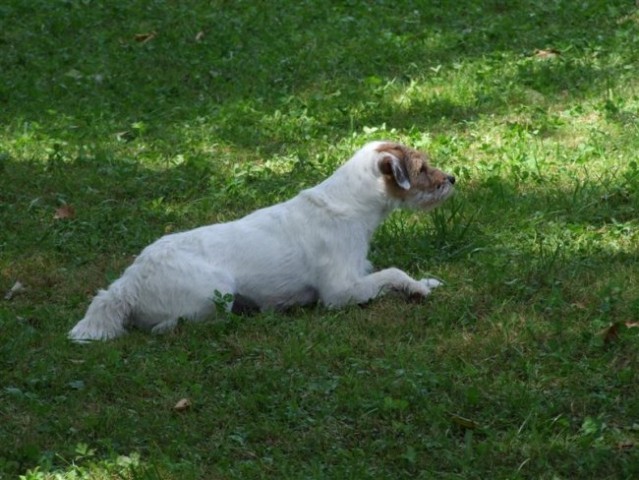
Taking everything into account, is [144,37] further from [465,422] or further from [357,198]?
[465,422]

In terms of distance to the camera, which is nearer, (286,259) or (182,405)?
(182,405)

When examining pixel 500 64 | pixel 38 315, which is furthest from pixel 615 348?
pixel 500 64

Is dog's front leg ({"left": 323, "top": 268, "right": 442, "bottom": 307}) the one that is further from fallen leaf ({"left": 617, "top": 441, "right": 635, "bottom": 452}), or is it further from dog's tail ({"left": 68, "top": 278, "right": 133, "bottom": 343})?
fallen leaf ({"left": 617, "top": 441, "right": 635, "bottom": 452})

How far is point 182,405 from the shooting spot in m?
6.20

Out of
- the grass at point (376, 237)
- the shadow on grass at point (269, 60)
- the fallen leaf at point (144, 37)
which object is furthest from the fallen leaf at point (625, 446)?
the fallen leaf at point (144, 37)

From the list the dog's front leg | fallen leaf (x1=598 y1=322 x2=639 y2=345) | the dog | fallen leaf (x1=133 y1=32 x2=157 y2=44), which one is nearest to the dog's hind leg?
the dog

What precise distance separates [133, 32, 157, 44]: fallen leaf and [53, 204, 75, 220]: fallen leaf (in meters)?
5.03

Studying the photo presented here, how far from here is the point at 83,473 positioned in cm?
547

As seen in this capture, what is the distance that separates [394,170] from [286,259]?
2.95 ft

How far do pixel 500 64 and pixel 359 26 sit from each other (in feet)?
7.97

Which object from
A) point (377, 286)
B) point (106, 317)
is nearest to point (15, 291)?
point (106, 317)

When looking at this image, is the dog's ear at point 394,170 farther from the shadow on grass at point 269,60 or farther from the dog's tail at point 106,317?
the shadow on grass at point 269,60

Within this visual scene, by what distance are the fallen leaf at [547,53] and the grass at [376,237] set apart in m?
0.04

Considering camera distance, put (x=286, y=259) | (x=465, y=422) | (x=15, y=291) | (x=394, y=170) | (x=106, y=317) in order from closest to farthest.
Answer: (x=465, y=422), (x=106, y=317), (x=286, y=259), (x=394, y=170), (x=15, y=291)
